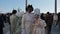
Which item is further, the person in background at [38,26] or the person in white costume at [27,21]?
the person in white costume at [27,21]

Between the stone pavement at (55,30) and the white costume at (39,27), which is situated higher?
the white costume at (39,27)

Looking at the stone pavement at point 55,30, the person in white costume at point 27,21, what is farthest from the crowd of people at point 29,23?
the stone pavement at point 55,30

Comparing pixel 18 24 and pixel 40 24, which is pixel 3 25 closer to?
pixel 18 24

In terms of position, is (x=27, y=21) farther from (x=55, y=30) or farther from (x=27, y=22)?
(x=55, y=30)

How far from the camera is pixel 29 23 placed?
17.3ft

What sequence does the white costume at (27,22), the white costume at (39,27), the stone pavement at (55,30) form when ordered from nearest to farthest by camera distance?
the white costume at (39,27), the white costume at (27,22), the stone pavement at (55,30)

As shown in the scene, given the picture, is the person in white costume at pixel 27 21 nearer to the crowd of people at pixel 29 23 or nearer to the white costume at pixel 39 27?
the crowd of people at pixel 29 23

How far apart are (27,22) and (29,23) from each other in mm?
58

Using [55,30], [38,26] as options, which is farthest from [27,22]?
[55,30]

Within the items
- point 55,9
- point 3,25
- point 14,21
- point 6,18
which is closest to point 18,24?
point 14,21

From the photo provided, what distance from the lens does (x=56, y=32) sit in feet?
24.3

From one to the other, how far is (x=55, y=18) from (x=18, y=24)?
1630mm

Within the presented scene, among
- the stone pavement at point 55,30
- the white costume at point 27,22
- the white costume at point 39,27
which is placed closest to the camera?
the white costume at point 39,27

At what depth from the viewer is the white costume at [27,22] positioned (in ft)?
17.1
